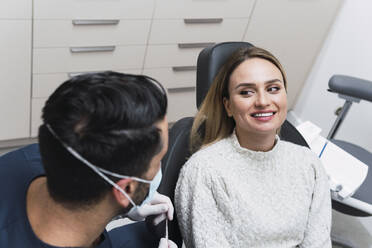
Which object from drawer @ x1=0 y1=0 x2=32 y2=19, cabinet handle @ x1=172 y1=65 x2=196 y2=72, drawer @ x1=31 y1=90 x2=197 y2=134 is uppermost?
drawer @ x1=0 y1=0 x2=32 y2=19

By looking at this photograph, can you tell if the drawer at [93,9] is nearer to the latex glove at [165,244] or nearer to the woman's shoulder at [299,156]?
→ the woman's shoulder at [299,156]

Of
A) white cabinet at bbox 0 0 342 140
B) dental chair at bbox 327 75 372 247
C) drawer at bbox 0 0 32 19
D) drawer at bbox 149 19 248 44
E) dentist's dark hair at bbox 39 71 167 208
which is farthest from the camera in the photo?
drawer at bbox 149 19 248 44

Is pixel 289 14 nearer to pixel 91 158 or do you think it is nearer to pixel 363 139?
pixel 363 139

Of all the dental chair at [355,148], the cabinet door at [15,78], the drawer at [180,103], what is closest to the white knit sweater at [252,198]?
the dental chair at [355,148]

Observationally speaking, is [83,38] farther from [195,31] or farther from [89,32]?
[195,31]

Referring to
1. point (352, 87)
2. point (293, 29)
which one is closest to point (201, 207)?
point (352, 87)

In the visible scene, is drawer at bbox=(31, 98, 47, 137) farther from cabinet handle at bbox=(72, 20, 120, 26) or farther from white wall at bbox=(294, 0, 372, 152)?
white wall at bbox=(294, 0, 372, 152)

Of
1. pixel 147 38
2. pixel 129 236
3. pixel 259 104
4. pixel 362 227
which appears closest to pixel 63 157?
pixel 129 236

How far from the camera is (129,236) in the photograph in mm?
1233

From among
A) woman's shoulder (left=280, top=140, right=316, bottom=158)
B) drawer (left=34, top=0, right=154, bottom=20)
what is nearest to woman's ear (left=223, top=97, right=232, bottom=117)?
woman's shoulder (left=280, top=140, right=316, bottom=158)

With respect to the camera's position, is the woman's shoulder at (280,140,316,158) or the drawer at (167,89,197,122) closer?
the woman's shoulder at (280,140,316,158)

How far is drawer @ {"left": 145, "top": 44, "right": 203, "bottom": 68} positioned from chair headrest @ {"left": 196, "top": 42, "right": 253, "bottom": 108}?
2.80 feet

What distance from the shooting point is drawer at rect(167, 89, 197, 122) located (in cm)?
255

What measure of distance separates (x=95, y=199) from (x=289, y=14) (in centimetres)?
205
